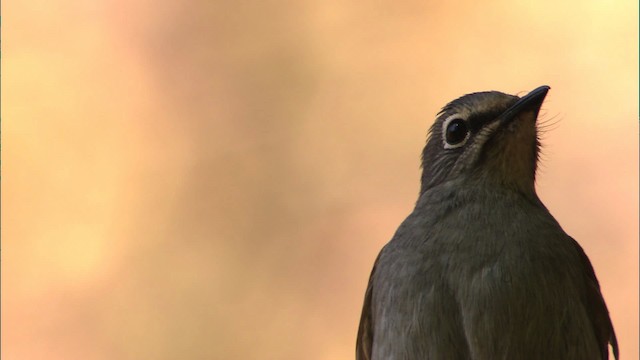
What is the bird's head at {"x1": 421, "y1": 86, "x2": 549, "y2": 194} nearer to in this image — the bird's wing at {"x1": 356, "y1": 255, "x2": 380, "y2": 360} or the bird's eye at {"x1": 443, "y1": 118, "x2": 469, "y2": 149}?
the bird's eye at {"x1": 443, "y1": 118, "x2": 469, "y2": 149}

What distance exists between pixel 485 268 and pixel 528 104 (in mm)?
649

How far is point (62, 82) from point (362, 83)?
164 centimetres

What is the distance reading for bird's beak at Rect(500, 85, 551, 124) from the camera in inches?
171

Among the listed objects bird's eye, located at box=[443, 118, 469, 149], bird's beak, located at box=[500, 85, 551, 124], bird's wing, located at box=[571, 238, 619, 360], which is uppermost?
bird's eye, located at box=[443, 118, 469, 149]

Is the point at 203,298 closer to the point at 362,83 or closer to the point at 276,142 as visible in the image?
the point at 276,142

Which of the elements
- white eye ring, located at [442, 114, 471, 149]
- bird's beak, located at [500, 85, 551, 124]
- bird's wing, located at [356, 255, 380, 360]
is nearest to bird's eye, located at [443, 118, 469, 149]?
white eye ring, located at [442, 114, 471, 149]

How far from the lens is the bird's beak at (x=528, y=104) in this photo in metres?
4.34

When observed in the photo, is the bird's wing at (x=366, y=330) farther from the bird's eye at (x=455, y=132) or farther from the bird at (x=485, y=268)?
the bird's eye at (x=455, y=132)

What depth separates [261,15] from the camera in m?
6.53

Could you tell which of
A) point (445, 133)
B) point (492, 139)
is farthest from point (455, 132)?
point (492, 139)

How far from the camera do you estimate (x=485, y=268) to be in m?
4.23

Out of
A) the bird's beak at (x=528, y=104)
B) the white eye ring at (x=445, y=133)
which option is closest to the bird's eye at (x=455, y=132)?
the white eye ring at (x=445, y=133)

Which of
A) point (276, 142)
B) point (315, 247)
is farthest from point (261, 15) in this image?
point (315, 247)

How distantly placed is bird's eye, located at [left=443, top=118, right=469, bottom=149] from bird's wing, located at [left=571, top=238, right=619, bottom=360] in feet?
2.04
